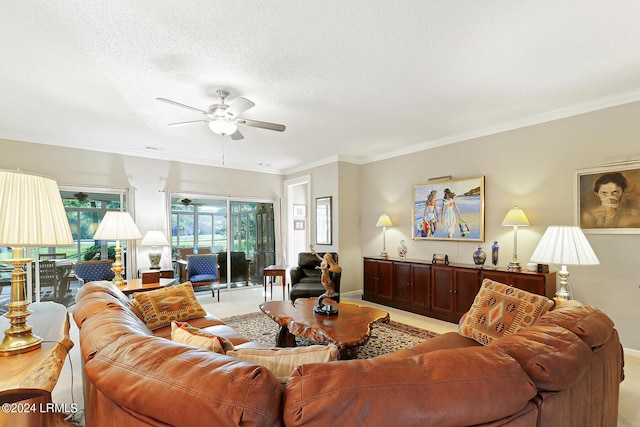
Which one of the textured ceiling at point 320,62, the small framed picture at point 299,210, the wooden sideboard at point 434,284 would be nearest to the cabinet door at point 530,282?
the wooden sideboard at point 434,284

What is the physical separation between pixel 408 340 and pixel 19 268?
3292mm

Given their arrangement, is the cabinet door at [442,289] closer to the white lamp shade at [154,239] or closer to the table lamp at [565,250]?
the table lamp at [565,250]

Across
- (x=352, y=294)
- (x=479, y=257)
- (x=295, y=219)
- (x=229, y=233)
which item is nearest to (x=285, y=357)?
(x=479, y=257)

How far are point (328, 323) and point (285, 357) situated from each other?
1.57 m

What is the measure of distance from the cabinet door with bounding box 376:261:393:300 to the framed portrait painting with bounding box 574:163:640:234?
8.02 ft

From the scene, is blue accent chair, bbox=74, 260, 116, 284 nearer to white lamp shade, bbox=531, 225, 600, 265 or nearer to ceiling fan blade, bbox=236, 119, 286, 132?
ceiling fan blade, bbox=236, 119, 286, 132

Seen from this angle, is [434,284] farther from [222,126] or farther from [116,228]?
[116,228]

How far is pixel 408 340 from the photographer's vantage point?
3371mm

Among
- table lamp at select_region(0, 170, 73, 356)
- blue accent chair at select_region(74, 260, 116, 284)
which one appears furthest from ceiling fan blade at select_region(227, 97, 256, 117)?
blue accent chair at select_region(74, 260, 116, 284)

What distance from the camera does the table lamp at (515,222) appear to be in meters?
3.55

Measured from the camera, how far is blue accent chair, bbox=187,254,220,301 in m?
5.37

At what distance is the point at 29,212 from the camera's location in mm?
1233

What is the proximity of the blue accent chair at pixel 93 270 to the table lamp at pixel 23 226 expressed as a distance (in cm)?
373

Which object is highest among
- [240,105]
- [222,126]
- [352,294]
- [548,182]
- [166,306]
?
[240,105]
